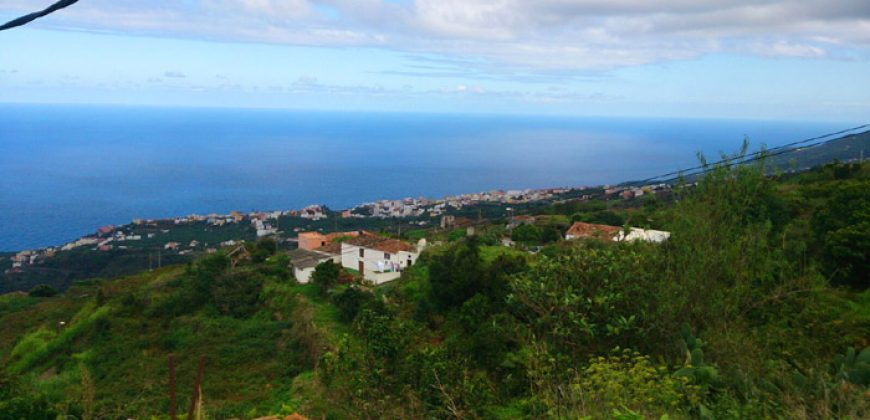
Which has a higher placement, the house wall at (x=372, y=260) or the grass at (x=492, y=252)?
the grass at (x=492, y=252)

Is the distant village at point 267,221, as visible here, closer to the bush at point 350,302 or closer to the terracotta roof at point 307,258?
the terracotta roof at point 307,258

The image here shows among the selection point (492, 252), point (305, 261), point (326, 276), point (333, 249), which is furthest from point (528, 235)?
point (333, 249)

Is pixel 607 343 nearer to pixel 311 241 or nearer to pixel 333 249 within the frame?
pixel 333 249

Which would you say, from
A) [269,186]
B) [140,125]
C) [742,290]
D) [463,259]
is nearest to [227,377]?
[463,259]

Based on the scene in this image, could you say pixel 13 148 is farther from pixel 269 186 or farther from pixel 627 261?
pixel 627 261

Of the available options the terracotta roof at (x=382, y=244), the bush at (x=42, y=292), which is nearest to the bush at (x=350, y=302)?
the terracotta roof at (x=382, y=244)

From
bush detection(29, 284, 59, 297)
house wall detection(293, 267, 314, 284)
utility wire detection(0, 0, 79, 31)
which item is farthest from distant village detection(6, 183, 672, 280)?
utility wire detection(0, 0, 79, 31)
